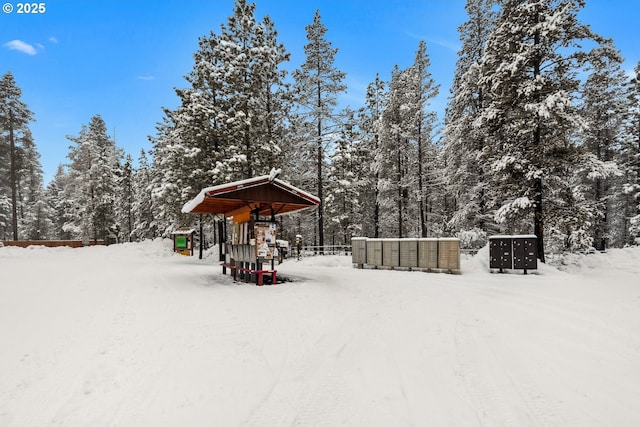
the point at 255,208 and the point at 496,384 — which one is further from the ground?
the point at 255,208

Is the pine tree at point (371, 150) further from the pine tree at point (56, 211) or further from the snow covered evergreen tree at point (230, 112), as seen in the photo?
the pine tree at point (56, 211)

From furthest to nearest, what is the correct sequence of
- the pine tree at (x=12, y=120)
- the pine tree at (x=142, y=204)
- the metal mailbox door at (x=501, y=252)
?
the pine tree at (x=142, y=204) < the pine tree at (x=12, y=120) < the metal mailbox door at (x=501, y=252)

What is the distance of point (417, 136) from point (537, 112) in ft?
35.2

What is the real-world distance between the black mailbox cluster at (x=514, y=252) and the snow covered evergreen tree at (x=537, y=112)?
1.44 meters

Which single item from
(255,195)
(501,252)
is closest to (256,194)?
(255,195)

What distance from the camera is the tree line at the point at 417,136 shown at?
620 inches

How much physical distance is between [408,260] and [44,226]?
173 feet

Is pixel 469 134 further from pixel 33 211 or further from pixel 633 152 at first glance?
pixel 33 211

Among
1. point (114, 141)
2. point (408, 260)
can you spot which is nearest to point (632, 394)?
point (408, 260)

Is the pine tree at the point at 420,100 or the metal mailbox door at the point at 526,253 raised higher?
the pine tree at the point at 420,100

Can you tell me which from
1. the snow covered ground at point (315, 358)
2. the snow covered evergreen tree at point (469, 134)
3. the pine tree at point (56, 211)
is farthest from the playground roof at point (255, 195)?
the pine tree at point (56, 211)

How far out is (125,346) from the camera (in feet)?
18.2

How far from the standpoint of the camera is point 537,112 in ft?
49.4

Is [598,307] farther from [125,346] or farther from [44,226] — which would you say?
[44,226]
